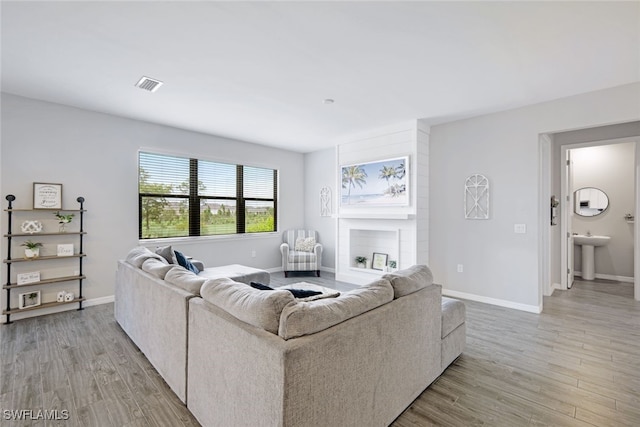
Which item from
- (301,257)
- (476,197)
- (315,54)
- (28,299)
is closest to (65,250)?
(28,299)

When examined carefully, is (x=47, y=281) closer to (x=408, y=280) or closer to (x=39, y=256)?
(x=39, y=256)

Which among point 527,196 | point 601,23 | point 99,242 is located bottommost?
point 99,242

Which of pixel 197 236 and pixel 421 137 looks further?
pixel 197 236

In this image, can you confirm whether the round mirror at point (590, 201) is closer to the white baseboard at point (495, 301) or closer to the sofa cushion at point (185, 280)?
the white baseboard at point (495, 301)

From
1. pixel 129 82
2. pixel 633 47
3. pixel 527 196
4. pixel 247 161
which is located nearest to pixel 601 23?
pixel 633 47

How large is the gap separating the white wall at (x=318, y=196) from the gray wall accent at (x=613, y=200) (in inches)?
191

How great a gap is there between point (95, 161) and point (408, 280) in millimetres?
4406

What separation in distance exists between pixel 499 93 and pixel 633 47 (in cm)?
111

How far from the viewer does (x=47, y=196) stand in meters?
3.69

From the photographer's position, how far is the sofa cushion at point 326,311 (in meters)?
1.33

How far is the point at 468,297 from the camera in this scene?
437 cm

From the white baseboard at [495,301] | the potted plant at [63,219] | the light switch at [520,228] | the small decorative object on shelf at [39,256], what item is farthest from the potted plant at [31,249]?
the light switch at [520,228]

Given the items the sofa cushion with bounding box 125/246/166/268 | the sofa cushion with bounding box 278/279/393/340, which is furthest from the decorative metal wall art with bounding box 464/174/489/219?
the sofa cushion with bounding box 125/246/166/268

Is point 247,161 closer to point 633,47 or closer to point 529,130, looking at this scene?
point 529,130
